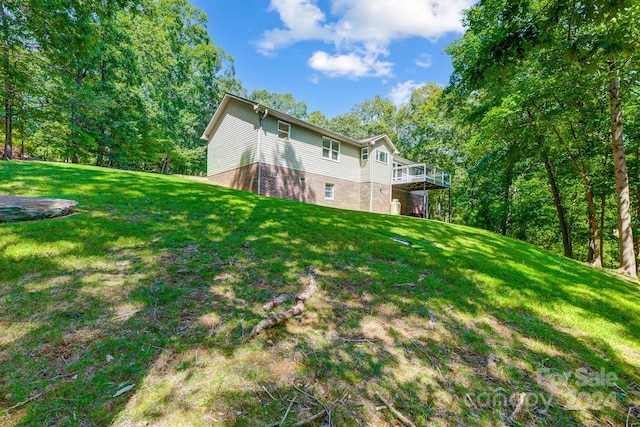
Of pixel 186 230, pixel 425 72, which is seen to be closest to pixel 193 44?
pixel 425 72

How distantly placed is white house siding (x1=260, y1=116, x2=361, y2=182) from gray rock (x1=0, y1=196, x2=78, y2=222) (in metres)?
9.61

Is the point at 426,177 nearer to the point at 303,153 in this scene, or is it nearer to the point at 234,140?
the point at 303,153

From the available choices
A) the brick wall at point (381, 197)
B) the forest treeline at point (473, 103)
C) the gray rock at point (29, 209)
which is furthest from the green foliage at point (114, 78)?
the brick wall at point (381, 197)

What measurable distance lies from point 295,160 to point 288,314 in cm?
1318

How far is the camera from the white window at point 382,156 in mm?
19531

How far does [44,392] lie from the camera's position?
6.40 feet

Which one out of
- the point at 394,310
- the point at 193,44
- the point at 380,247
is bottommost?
the point at 394,310

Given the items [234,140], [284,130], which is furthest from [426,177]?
[234,140]

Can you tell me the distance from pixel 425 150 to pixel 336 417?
31.9m

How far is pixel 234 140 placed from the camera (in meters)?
16.2

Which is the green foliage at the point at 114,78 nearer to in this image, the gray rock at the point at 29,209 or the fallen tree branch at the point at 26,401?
the gray rock at the point at 29,209

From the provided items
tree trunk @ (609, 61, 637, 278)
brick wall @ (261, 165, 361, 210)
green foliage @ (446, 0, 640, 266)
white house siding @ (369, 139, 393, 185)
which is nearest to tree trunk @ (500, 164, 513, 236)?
green foliage @ (446, 0, 640, 266)

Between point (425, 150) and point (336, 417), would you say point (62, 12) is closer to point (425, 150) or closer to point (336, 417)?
point (336, 417)

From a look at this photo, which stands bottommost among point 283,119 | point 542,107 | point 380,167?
point 380,167
